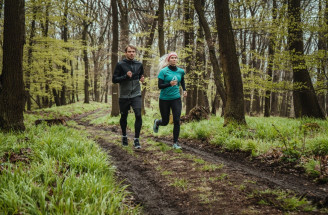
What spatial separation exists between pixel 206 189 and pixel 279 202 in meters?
0.90

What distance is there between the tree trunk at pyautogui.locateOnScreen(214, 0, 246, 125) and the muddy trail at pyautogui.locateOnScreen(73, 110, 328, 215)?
6.65 feet

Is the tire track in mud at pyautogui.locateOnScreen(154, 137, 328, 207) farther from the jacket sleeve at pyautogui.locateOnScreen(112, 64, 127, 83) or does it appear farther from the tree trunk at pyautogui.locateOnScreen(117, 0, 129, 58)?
the tree trunk at pyautogui.locateOnScreen(117, 0, 129, 58)

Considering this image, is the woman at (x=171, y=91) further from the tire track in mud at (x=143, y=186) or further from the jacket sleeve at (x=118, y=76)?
the tire track in mud at (x=143, y=186)

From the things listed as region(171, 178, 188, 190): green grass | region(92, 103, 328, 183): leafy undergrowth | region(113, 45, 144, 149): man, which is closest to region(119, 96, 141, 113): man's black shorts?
region(113, 45, 144, 149): man

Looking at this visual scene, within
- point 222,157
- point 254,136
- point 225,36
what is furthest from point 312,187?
point 225,36

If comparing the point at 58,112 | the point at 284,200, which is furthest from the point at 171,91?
the point at 58,112

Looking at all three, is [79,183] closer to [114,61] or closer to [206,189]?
[206,189]

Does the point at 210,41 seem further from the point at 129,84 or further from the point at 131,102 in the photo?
the point at 131,102

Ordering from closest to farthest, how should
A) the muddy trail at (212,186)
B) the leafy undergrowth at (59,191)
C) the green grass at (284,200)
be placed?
1. the leafy undergrowth at (59,191)
2. the green grass at (284,200)
3. the muddy trail at (212,186)

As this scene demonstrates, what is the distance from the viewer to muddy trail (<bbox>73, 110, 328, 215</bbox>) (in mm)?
2283

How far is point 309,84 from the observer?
28.8 feet

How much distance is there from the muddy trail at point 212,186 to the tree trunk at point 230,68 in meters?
2.03

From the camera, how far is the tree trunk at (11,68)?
5.37m

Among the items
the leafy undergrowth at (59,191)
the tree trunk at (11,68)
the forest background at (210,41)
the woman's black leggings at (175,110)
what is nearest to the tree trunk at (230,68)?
the forest background at (210,41)
